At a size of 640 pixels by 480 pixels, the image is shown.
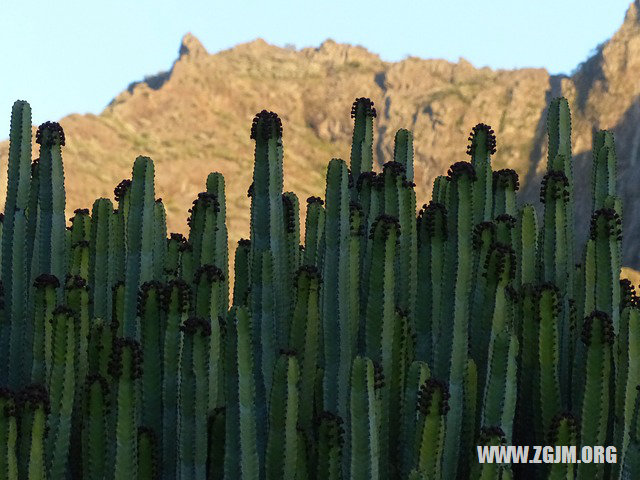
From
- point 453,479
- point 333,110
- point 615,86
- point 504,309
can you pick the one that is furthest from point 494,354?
point 333,110

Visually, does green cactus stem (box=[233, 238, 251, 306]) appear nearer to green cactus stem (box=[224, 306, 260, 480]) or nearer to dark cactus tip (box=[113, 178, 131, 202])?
dark cactus tip (box=[113, 178, 131, 202])

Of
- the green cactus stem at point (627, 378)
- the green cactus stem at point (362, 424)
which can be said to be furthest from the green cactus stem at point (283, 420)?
the green cactus stem at point (627, 378)

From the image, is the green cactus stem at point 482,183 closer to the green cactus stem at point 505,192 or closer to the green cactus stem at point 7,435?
the green cactus stem at point 505,192

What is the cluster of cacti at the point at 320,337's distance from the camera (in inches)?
118

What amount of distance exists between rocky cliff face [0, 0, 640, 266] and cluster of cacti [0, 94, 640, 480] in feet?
109

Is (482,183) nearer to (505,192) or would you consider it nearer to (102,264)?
(505,192)

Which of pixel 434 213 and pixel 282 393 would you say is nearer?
pixel 282 393

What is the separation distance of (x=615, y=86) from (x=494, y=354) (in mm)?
41634

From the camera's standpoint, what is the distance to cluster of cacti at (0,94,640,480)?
300cm

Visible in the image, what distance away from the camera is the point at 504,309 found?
11.0 feet

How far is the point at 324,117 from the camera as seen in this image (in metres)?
52.3

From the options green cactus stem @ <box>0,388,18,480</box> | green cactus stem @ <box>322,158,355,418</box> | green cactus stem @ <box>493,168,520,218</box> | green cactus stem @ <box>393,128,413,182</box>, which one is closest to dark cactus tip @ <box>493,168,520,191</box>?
green cactus stem @ <box>493,168,520,218</box>

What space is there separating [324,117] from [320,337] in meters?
49.2

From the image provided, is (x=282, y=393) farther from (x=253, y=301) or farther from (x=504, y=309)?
(x=504, y=309)
